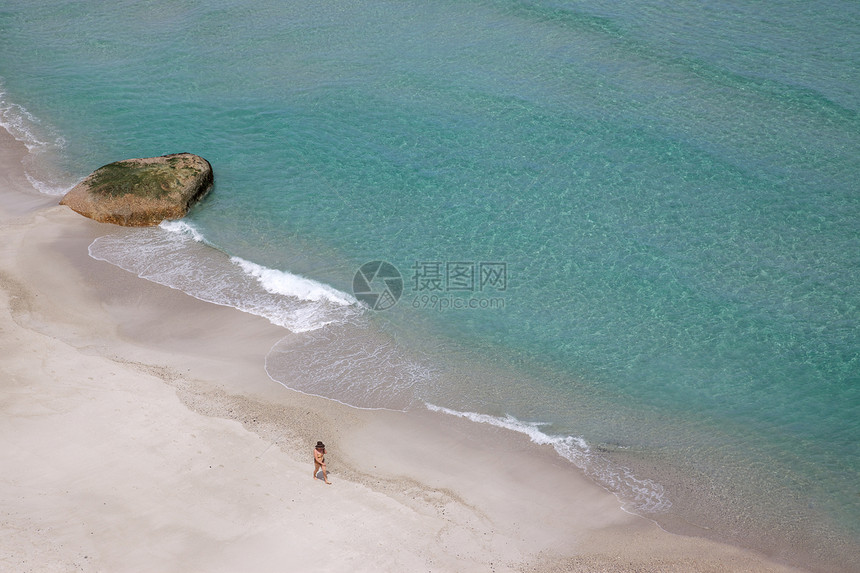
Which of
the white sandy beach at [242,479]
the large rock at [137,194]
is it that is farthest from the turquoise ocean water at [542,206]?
the white sandy beach at [242,479]

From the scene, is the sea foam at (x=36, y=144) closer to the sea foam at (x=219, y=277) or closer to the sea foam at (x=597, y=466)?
the sea foam at (x=219, y=277)

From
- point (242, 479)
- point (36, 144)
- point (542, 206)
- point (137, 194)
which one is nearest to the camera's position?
point (242, 479)

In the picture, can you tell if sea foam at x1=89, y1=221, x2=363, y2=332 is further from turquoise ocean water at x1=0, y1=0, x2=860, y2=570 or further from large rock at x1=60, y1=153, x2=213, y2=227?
large rock at x1=60, y1=153, x2=213, y2=227

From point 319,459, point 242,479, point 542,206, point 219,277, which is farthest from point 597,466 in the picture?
point 219,277

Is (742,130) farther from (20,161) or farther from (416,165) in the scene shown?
(20,161)

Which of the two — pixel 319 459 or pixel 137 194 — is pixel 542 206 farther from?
pixel 137 194

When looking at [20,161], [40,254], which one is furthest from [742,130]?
[20,161]
